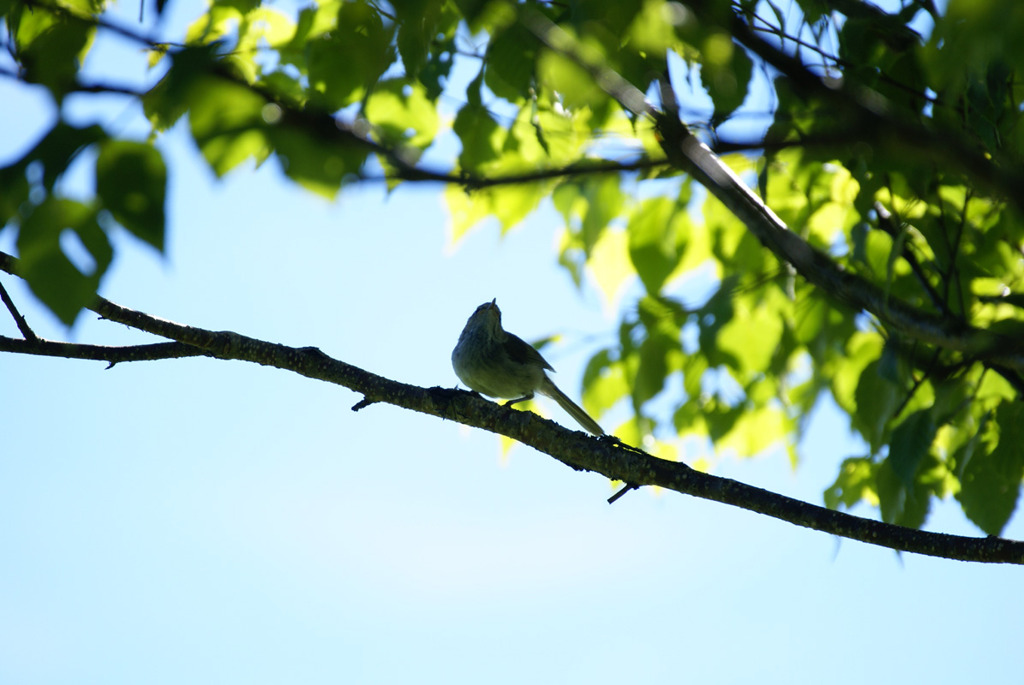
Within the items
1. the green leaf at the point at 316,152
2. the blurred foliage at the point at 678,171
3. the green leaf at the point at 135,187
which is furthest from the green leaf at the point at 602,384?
the green leaf at the point at 135,187

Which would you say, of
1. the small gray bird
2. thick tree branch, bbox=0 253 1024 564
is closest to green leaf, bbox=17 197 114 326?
thick tree branch, bbox=0 253 1024 564

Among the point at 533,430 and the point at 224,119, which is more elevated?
the point at 533,430

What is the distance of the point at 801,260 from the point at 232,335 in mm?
1998

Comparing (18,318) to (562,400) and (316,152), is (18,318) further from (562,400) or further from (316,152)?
(562,400)

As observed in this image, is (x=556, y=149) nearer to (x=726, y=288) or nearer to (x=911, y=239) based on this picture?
(x=726, y=288)

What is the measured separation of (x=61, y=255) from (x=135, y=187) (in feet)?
0.50

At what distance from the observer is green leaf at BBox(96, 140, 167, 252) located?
4.14 feet

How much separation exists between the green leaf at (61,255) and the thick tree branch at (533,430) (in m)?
1.73

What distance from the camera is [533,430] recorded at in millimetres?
3318

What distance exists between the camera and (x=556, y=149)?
122 inches

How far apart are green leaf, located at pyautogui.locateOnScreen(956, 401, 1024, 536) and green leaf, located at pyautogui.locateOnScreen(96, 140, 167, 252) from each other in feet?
9.65

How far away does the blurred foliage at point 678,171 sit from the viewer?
1.40 m

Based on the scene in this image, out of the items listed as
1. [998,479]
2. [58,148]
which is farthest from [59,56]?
[998,479]

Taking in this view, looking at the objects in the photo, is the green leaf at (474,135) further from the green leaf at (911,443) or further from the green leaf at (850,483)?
the green leaf at (850,483)
